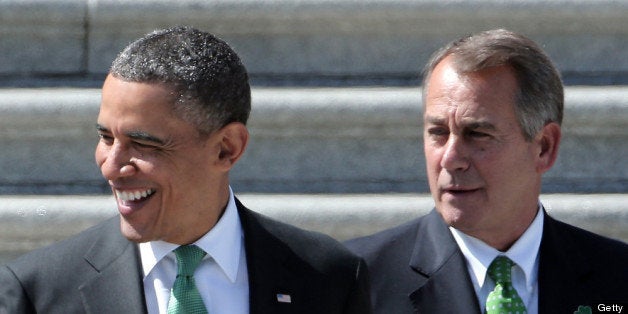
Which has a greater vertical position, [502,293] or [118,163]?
[118,163]

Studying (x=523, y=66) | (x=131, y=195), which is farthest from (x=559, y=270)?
(x=131, y=195)

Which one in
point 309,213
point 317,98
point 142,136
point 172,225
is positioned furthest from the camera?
point 317,98

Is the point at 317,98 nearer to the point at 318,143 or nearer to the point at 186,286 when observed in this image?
the point at 318,143

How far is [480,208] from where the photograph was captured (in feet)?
12.4

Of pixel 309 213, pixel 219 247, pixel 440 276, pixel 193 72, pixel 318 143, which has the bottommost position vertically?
pixel 309 213

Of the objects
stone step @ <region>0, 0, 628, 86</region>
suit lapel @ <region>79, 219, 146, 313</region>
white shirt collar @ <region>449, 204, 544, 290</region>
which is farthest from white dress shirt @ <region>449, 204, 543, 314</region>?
stone step @ <region>0, 0, 628, 86</region>

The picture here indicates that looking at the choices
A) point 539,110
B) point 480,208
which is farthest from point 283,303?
point 539,110

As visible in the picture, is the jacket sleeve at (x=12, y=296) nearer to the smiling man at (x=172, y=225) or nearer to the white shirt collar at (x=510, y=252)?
the smiling man at (x=172, y=225)

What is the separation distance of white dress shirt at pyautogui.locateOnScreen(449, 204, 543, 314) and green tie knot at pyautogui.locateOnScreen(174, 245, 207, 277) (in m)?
0.77

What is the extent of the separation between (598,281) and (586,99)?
4.06ft

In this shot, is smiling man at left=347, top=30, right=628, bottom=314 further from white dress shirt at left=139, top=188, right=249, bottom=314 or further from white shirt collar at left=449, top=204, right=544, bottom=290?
white dress shirt at left=139, top=188, right=249, bottom=314

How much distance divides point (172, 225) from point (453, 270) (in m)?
0.83

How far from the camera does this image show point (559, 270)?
391 cm

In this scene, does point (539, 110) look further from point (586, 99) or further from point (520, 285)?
point (586, 99)
